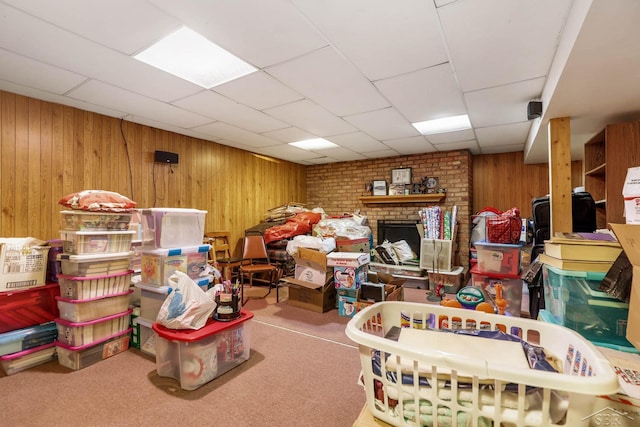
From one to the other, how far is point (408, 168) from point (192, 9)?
4678mm

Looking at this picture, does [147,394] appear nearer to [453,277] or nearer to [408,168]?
[453,277]

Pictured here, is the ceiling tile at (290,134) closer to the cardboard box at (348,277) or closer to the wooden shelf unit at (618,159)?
the cardboard box at (348,277)

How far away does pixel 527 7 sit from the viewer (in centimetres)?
165

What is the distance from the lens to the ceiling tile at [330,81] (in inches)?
89.3

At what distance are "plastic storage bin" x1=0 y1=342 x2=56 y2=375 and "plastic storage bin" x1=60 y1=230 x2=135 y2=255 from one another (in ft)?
2.52

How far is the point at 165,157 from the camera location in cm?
399

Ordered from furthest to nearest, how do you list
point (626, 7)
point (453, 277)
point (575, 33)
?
point (453, 277) < point (575, 33) < point (626, 7)

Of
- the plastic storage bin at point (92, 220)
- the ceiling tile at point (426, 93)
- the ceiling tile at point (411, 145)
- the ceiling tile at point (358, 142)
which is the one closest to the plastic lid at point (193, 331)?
the plastic storage bin at point (92, 220)

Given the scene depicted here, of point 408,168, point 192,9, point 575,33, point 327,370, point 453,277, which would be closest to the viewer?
point 575,33

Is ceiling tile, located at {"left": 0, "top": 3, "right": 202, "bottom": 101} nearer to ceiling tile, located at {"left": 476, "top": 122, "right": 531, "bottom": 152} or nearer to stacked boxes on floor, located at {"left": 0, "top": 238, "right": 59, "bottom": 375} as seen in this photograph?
stacked boxes on floor, located at {"left": 0, "top": 238, "right": 59, "bottom": 375}

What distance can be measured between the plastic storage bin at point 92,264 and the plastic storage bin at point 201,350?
742mm

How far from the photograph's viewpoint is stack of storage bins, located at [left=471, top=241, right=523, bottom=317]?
10.6ft

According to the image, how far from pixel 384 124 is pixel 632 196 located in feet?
8.09

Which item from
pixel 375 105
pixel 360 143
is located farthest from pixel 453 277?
pixel 375 105
